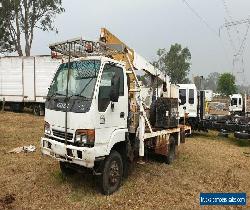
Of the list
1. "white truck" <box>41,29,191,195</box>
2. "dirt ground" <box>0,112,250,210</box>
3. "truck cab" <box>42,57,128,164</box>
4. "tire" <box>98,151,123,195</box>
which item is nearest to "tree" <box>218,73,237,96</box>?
"dirt ground" <box>0,112,250,210</box>

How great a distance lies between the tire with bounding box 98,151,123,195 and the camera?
7.29 m

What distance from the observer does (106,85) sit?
7.30 m

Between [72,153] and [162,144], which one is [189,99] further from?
[72,153]

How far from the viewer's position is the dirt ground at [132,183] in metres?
7.16

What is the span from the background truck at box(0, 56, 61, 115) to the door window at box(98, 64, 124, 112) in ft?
50.1

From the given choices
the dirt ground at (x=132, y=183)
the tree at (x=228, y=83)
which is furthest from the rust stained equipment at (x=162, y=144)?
the tree at (x=228, y=83)

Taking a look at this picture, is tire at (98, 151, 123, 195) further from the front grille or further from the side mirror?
the side mirror

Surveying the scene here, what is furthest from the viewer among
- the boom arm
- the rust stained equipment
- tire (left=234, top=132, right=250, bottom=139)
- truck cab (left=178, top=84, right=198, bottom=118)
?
truck cab (left=178, top=84, right=198, bottom=118)

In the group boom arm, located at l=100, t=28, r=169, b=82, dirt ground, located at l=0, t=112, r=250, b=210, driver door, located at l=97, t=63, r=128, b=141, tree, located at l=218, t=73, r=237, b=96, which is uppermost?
tree, located at l=218, t=73, r=237, b=96

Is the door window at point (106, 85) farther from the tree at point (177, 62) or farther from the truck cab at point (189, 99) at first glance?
the tree at point (177, 62)

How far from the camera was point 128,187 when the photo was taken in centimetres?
802

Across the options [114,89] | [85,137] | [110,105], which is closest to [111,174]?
[85,137]

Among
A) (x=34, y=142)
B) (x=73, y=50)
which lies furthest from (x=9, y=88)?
(x=73, y=50)

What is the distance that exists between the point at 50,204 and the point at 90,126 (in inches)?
73.1
